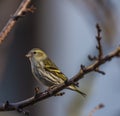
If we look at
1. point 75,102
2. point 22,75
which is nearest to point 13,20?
point 75,102

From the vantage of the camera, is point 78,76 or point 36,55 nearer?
point 78,76

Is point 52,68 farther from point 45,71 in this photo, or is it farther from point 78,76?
point 78,76

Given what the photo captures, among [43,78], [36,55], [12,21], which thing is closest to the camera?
[12,21]

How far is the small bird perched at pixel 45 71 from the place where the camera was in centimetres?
473

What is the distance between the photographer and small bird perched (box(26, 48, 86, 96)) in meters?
4.73

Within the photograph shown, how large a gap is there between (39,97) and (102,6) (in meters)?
3.10

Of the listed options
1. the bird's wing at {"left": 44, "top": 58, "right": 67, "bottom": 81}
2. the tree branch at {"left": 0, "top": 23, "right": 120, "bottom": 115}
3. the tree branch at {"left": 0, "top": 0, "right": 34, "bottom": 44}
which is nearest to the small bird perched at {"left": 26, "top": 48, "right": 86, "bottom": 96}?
the bird's wing at {"left": 44, "top": 58, "right": 67, "bottom": 81}

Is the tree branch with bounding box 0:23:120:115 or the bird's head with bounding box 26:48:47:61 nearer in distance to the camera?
the tree branch with bounding box 0:23:120:115

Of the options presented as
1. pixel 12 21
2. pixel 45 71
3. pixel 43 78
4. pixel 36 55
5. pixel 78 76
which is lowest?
pixel 78 76

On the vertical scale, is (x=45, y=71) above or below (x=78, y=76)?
above

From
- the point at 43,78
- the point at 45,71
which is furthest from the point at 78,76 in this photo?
the point at 45,71

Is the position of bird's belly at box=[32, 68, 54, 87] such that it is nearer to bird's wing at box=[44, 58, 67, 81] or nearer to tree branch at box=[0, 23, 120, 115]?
bird's wing at box=[44, 58, 67, 81]

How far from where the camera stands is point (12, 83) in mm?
6547

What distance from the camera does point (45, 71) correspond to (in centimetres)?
523
